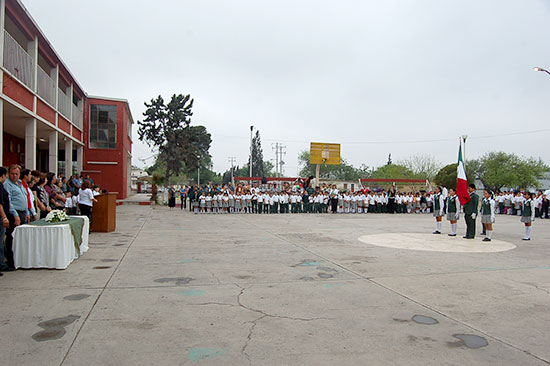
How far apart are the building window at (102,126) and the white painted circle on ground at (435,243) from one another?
24131 millimetres

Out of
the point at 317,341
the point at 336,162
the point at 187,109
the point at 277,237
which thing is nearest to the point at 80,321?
the point at 317,341

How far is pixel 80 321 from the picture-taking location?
4668mm

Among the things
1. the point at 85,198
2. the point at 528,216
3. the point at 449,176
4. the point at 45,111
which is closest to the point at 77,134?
the point at 45,111

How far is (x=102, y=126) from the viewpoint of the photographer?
30.4 m

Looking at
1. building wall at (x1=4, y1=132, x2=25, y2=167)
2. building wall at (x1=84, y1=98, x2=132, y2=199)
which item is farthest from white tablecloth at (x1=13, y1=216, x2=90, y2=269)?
building wall at (x1=84, y1=98, x2=132, y2=199)

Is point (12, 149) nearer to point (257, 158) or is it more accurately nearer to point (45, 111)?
point (45, 111)

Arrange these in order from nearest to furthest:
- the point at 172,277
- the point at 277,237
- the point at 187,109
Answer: the point at 172,277 < the point at 277,237 < the point at 187,109

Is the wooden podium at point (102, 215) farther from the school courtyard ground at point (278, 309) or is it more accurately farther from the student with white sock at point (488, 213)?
the student with white sock at point (488, 213)

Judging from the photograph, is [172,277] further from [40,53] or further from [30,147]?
[40,53]

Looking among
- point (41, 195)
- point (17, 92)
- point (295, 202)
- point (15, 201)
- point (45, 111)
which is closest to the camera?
point (15, 201)

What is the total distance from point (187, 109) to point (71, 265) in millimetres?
34508

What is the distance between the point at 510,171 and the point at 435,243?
55.4 metres

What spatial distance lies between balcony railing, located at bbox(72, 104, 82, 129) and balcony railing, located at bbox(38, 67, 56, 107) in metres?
6.00

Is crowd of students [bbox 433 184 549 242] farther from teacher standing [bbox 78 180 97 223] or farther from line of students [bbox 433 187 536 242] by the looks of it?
teacher standing [bbox 78 180 97 223]
